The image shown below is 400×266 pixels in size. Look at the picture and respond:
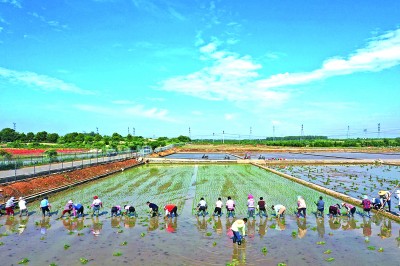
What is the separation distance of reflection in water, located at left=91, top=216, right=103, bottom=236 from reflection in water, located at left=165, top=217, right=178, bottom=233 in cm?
331

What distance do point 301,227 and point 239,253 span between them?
5157 millimetres

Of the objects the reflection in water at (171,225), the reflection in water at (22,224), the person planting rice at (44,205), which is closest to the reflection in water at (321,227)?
the reflection in water at (171,225)

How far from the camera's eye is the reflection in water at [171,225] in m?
16.2

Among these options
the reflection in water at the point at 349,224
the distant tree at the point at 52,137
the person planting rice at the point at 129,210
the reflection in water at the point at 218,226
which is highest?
the distant tree at the point at 52,137

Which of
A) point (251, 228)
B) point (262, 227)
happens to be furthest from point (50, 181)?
point (262, 227)

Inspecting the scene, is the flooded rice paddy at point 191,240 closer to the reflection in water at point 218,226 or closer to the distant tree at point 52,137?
the reflection in water at point 218,226

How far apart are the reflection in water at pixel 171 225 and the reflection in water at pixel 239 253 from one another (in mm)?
3721

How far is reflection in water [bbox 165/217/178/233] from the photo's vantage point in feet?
53.1

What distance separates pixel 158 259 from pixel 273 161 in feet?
145

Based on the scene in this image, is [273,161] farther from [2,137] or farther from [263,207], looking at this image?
[2,137]

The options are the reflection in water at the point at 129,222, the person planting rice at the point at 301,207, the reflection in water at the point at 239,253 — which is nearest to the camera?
the reflection in water at the point at 239,253

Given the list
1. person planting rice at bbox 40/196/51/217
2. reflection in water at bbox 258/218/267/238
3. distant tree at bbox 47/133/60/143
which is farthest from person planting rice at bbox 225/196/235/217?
distant tree at bbox 47/133/60/143

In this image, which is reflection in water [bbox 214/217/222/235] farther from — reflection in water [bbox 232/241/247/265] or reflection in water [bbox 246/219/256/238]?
reflection in water [bbox 232/241/247/265]

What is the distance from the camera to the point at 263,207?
18.3 metres
